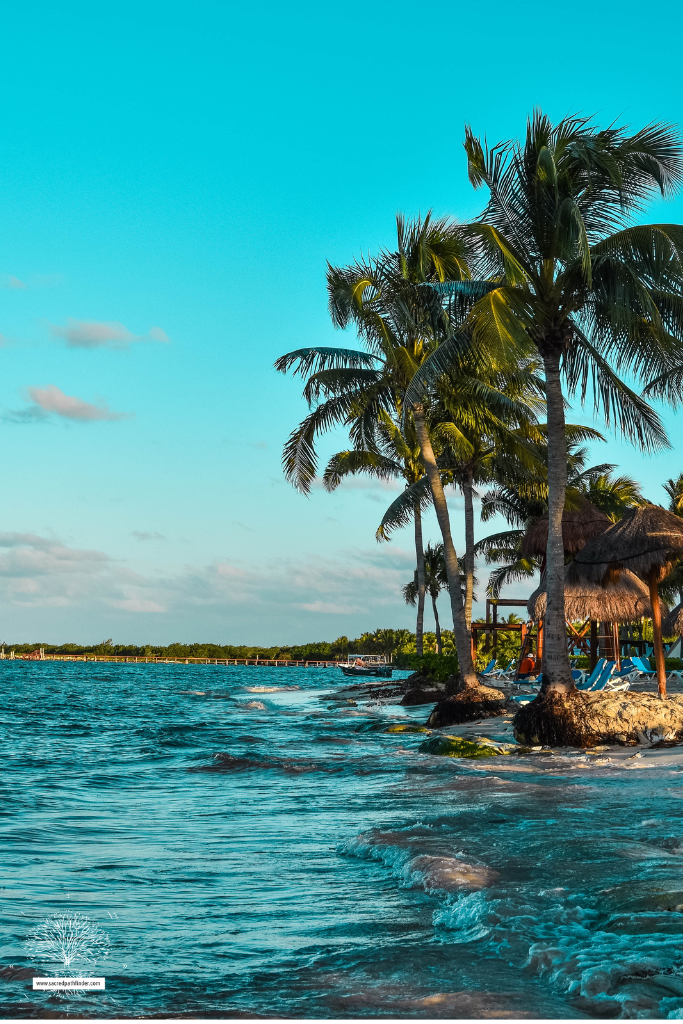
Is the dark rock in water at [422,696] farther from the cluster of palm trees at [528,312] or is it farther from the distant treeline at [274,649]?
the distant treeline at [274,649]

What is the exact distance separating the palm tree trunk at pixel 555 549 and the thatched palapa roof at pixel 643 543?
2.24 m

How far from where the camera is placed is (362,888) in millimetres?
5438

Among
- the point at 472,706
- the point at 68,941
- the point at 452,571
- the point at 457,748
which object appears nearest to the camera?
the point at 68,941

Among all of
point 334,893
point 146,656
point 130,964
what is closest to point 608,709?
point 334,893

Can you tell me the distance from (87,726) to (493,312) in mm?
15596

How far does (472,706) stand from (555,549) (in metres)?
5.30

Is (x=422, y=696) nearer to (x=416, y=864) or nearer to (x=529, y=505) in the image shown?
(x=529, y=505)

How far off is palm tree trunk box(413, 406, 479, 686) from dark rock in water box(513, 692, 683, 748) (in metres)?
5.08

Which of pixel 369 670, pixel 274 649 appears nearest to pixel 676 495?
pixel 369 670

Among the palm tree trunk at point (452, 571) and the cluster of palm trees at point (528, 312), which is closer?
the cluster of palm trees at point (528, 312)

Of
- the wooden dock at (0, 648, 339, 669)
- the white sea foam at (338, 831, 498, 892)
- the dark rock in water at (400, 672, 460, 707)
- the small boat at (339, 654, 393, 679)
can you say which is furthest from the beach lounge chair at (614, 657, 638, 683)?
the wooden dock at (0, 648, 339, 669)

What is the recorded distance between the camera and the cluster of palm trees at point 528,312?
40.5 feet

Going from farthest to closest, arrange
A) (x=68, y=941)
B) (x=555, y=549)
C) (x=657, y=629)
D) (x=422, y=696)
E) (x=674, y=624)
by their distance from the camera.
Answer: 1. (x=422, y=696)
2. (x=674, y=624)
3. (x=657, y=629)
4. (x=555, y=549)
5. (x=68, y=941)

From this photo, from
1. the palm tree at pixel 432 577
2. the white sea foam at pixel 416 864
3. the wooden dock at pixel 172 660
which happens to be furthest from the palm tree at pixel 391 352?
the wooden dock at pixel 172 660
